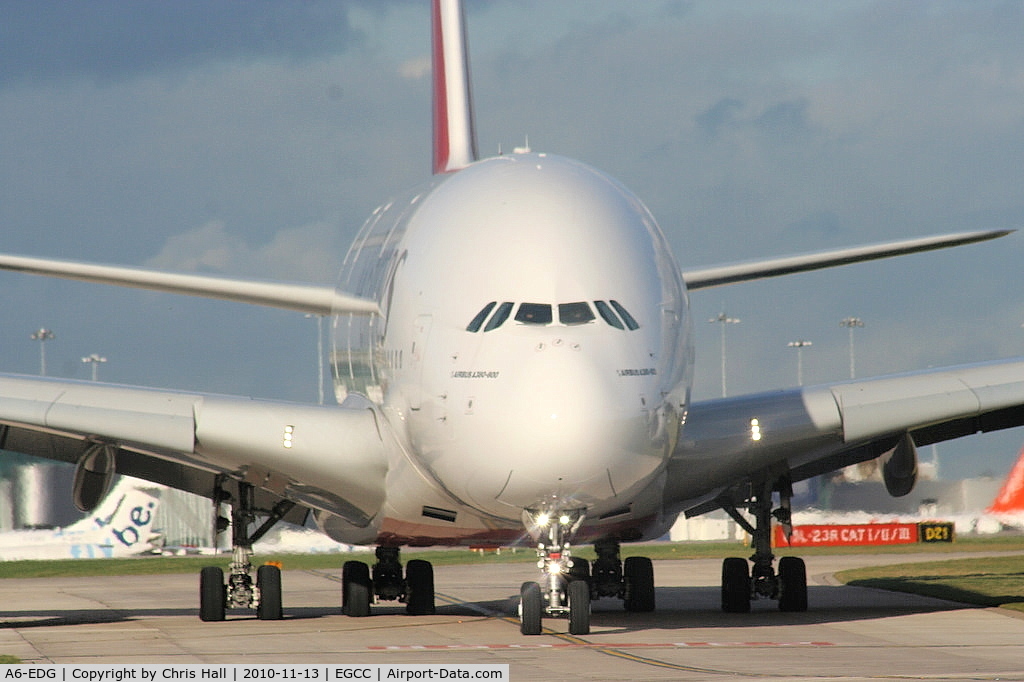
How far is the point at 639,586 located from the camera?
71.4ft

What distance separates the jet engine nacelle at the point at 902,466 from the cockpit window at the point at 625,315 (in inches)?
237

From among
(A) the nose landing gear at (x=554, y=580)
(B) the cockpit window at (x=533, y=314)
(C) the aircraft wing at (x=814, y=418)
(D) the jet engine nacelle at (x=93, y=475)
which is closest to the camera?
(B) the cockpit window at (x=533, y=314)

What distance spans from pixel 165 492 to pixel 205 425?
3920 cm

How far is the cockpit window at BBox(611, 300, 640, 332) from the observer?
14.9 metres

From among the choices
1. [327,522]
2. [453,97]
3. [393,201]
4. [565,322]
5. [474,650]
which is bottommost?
[474,650]

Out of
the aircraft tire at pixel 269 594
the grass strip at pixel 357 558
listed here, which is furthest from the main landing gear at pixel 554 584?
the grass strip at pixel 357 558

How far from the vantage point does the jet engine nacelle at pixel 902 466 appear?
19812 mm

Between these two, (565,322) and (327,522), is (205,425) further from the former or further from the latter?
(565,322)

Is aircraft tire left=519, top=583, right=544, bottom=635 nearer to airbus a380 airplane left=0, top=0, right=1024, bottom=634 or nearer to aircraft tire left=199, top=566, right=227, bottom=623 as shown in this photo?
airbus a380 airplane left=0, top=0, right=1024, bottom=634

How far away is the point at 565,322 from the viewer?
14.7 metres

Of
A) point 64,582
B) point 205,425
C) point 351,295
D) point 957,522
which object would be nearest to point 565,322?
point 205,425

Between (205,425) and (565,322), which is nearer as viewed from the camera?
(565,322)

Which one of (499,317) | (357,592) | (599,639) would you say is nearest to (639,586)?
(357,592)

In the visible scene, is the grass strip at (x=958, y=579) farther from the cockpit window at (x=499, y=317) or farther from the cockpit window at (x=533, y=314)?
the cockpit window at (x=499, y=317)
